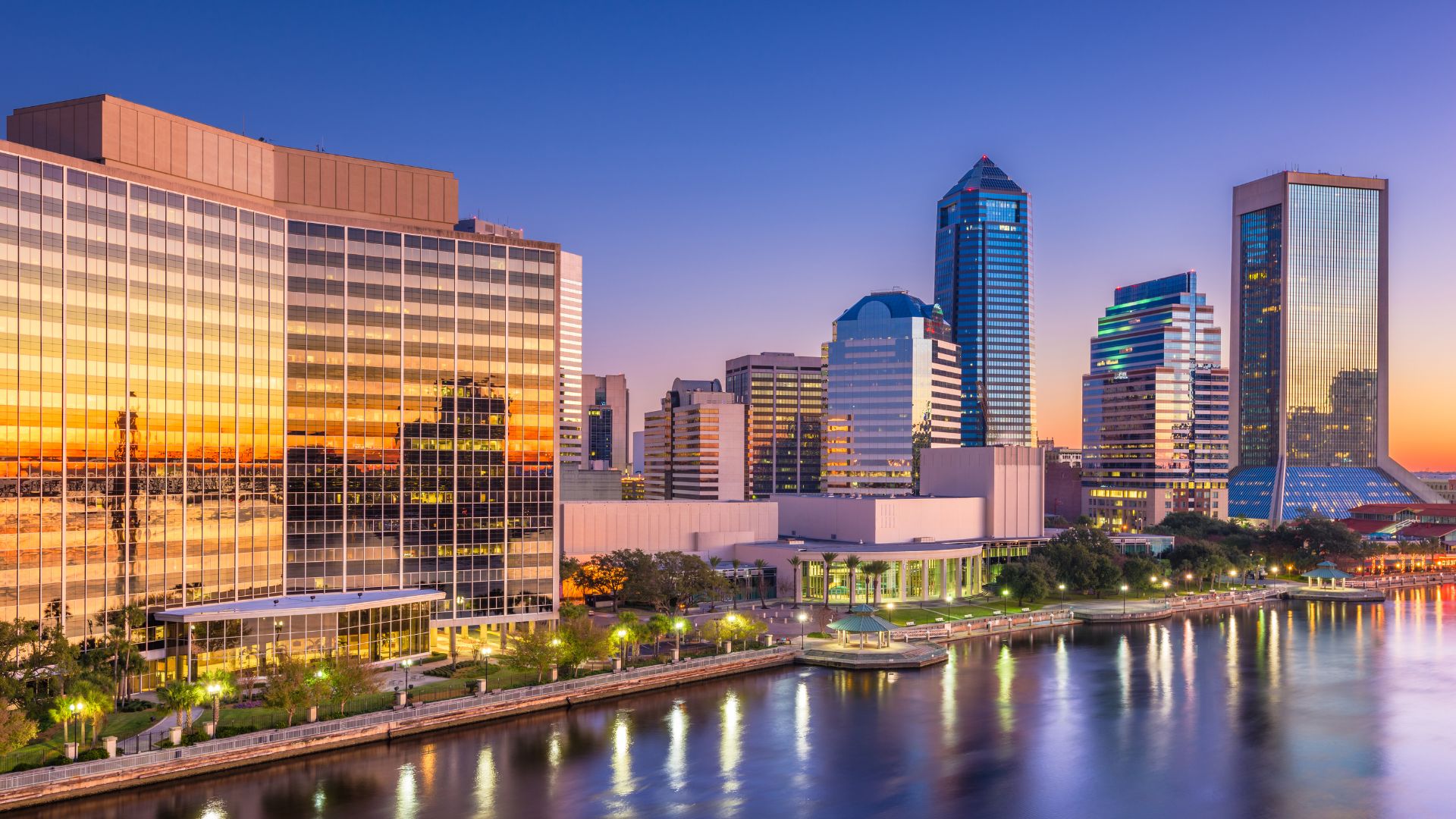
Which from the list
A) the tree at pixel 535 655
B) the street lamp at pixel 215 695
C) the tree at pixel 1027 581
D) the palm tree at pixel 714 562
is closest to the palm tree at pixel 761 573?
the palm tree at pixel 714 562

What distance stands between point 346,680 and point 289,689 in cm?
401

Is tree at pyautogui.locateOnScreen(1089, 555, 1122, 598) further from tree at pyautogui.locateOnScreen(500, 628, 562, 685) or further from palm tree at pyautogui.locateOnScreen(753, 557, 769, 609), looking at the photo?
tree at pyautogui.locateOnScreen(500, 628, 562, 685)

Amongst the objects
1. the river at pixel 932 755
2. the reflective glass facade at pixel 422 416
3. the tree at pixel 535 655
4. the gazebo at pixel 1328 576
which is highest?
the reflective glass facade at pixel 422 416

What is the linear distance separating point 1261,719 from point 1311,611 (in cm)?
8636

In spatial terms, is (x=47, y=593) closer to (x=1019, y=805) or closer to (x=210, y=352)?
(x=210, y=352)

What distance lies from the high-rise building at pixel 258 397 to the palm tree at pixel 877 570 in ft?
160

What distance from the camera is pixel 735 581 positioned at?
154625 millimetres

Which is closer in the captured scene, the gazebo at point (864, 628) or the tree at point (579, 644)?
the tree at point (579, 644)

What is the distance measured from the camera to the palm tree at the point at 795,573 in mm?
151750

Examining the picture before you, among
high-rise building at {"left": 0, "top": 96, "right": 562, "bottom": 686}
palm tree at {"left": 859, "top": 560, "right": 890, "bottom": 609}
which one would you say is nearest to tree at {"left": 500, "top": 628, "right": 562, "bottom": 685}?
high-rise building at {"left": 0, "top": 96, "right": 562, "bottom": 686}

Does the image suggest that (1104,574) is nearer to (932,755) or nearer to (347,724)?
(932,755)

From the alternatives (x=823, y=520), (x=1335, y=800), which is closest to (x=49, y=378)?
(x=1335, y=800)

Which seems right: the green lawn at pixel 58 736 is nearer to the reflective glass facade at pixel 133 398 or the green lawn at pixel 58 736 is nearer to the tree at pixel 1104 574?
the reflective glass facade at pixel 133 398

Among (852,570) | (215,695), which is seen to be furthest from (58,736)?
(852,570)
